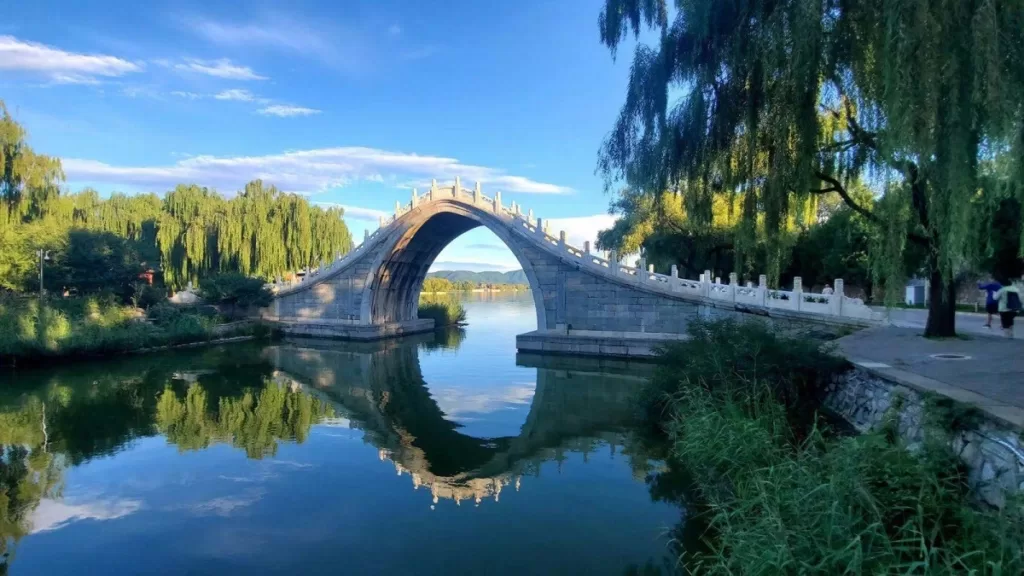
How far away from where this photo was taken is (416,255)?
26109 mm

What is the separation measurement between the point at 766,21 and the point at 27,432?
11521 mm

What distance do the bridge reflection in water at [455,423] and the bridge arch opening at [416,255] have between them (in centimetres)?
479

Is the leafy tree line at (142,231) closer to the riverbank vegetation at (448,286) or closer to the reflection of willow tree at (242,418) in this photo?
the reflection of willow tree at (242,418)

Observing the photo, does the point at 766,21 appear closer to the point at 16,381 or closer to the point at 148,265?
the point at 16,381

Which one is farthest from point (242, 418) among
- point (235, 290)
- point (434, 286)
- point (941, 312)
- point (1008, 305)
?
point (434, 286)

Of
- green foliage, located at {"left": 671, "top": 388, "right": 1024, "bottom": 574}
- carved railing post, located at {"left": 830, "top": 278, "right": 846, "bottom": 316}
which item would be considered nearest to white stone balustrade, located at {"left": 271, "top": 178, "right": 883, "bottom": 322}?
carved railing post, located at {"left": 830, "top": 278, "right": 846, "bottom": 316}

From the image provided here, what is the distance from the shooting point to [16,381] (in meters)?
12.7

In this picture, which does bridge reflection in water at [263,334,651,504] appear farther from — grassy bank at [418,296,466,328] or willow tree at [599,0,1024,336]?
grassy bank at [418,296,466,328]

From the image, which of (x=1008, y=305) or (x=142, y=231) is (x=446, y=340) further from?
(x=1008, y=305)

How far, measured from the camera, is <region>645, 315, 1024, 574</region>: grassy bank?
2867 mm

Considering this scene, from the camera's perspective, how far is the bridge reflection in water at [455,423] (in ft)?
23.9

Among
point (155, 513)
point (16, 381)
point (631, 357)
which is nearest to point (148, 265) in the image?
point (16, 381)

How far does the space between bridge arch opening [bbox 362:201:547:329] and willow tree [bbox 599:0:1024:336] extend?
10.9 m

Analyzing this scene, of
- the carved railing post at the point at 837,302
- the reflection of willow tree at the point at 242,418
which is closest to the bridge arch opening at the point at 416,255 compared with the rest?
the carved railing post at the point at 837,302
